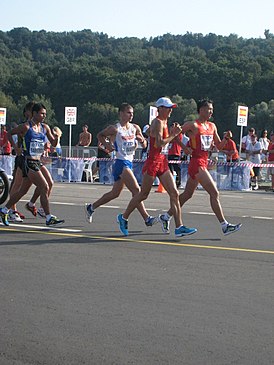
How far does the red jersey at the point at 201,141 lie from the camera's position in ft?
37.6

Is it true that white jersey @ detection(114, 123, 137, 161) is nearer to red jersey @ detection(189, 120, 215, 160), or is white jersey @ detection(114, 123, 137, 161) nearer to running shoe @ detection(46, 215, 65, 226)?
red jersey @ detection(189, 120, 215, 160)

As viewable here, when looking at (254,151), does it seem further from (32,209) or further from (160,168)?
(160,168)

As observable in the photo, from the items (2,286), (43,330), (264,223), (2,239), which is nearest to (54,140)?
(2,239)

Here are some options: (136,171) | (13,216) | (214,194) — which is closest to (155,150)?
(214,194)

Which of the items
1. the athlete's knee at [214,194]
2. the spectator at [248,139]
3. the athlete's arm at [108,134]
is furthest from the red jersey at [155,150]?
the spectator at [248,139]

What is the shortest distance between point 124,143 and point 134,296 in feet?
15.9

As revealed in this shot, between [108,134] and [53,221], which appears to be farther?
[53,221]

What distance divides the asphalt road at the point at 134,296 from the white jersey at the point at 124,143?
1117 millimetres

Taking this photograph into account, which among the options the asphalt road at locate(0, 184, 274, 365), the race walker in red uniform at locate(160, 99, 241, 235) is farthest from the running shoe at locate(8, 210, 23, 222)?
the race walker in red uniform at locate(160, 99, 241, 235)

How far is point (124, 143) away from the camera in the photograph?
1207cm

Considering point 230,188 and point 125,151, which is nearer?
point 125,151

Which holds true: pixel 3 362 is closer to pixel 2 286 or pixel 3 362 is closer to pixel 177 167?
pixel 2 286

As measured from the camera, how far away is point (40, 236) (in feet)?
37.5

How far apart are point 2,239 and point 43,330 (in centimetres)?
499
